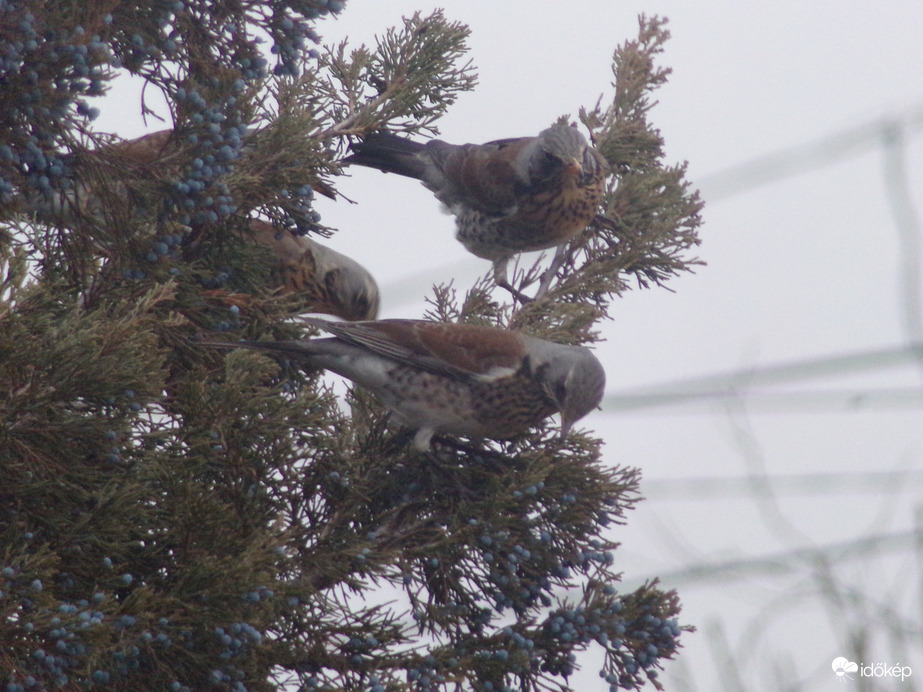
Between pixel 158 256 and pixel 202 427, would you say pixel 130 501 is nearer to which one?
pixel 202 427

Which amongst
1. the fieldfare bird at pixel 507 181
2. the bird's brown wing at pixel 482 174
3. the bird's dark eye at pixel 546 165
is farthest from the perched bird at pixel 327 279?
the bird's dark eye at pixel 546 165

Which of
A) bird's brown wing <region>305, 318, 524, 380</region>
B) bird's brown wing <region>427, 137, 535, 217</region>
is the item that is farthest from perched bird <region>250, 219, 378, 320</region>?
bird's brown wing <region>305, 318, 524, 380</region>

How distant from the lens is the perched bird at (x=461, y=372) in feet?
8.23

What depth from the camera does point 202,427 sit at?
1.88m

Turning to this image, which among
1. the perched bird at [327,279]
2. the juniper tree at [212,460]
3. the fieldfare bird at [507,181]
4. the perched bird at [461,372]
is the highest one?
the fieldfare bird at [507,181]

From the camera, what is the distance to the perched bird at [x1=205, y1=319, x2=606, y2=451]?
2510mm

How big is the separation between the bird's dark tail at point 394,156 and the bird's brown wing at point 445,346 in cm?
111

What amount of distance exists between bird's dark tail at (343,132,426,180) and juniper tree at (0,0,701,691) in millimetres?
1061

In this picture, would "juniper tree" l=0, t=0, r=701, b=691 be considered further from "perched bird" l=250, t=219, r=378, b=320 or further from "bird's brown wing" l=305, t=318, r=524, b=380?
"perched bird" l=250, t=219, r=378, b=320

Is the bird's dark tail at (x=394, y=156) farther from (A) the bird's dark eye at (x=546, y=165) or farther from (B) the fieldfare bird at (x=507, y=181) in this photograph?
(A) the bird's dark eye at (x=546, y=165)

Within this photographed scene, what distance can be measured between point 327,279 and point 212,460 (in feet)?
5.62

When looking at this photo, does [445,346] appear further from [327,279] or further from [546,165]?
[546,165]

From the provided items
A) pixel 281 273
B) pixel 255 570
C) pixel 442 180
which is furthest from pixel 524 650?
pixel 442 180

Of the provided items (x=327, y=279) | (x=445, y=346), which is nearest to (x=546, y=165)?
(x=327, y=279)
